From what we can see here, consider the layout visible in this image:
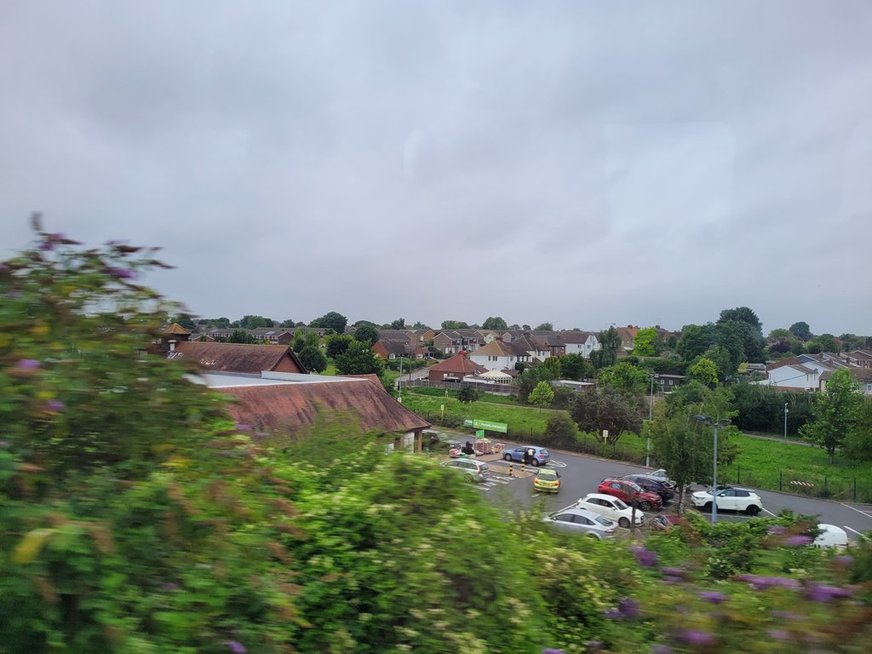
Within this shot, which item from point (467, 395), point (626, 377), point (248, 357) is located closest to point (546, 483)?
point (248, 357)

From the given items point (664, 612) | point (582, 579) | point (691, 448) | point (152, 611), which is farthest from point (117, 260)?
point (691, 448)

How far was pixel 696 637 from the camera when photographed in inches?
64.9

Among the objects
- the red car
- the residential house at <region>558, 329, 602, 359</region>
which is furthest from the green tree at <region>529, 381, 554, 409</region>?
the residential house at <region>558, 329, 602, 359</region>

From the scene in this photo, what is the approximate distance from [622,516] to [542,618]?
1561 centimetres

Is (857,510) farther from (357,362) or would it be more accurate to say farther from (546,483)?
(357,362)

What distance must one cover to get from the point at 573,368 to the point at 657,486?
34623 millimetres

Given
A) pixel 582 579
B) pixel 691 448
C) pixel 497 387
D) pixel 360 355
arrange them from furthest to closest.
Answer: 1. pixel 497 387
2. pixel 360 355
3. pixel 691 448
4. pixel 582 579

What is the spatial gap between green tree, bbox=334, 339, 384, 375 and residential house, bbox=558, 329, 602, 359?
52404 mm

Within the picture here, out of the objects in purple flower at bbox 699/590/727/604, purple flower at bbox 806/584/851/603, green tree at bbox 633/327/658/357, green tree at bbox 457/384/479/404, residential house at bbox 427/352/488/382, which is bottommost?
green tree at bbox 457/384/479/404

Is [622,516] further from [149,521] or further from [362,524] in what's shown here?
[149,521]

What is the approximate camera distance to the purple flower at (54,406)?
5.93ft

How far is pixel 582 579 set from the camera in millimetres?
3816

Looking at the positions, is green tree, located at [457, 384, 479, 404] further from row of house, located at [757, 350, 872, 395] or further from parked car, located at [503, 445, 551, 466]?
row of house, located at [757, 350, 872, 395]

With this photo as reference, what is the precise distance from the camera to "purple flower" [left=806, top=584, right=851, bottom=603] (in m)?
1.61
